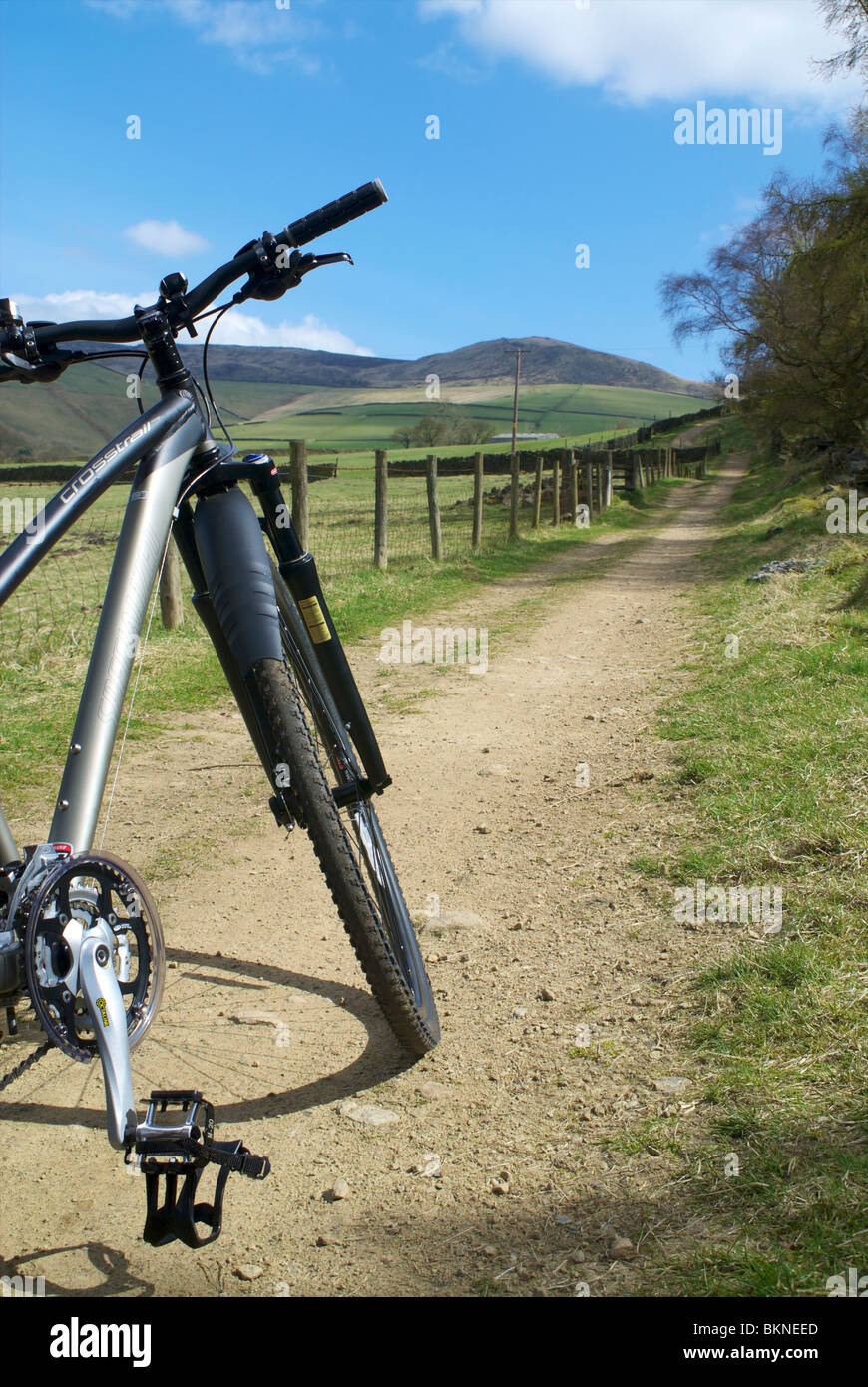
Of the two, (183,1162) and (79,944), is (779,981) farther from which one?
(79,944)

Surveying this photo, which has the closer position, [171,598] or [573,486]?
[171,598]

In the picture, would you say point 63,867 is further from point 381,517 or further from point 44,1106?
point 381,517

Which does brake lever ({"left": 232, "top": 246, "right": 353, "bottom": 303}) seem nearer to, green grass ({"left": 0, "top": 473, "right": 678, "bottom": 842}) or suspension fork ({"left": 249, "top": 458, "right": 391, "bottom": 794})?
→ suspension fork ({"left": 249, "top": 458, "right": 391, "bottom": 794})

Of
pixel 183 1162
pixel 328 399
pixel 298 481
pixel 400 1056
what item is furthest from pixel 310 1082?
pixel 328 399

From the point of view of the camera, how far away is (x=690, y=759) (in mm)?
5246

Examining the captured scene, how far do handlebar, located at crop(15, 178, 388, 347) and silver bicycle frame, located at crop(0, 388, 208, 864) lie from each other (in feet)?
0.76

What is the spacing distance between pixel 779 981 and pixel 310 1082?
1.38m

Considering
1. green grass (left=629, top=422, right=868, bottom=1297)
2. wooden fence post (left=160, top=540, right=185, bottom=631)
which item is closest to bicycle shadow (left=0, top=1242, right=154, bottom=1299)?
green grass (left=629, top=422, right=868, bottom=1297)

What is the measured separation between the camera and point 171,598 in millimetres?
9172

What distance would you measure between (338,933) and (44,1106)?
1.25 metres

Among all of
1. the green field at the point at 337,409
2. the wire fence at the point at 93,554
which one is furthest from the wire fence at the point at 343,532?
the green field at the point at 337,409

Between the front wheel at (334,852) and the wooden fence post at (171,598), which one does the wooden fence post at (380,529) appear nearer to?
the wooden fence post at (171,598)

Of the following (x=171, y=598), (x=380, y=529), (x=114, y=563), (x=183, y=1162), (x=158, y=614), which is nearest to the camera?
(x=183, y=1162)

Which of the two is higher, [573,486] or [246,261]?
[573,486]
